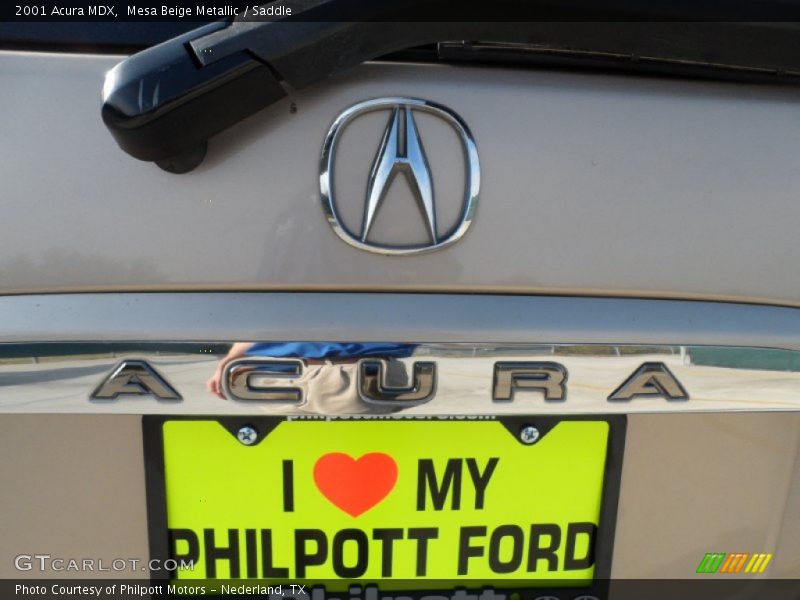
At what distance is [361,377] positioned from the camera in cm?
81

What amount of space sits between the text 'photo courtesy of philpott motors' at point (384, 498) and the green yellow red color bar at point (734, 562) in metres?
0.20

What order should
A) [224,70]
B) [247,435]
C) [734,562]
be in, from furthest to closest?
[734,562] → [247,435] → [224,70]

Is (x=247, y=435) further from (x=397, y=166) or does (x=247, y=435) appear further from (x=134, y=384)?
(x=397, y=166)

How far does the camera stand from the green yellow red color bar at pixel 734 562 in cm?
105

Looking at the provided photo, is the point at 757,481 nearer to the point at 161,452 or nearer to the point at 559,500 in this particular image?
the point at 559,500

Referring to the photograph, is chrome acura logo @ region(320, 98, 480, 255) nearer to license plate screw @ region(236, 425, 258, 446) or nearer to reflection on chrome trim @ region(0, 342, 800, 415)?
reflection on chrome trim @ region(0, 342, 800, 415)

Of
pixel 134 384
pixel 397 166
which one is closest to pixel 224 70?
pixel 397 166

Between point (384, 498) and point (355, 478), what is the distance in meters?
0.05

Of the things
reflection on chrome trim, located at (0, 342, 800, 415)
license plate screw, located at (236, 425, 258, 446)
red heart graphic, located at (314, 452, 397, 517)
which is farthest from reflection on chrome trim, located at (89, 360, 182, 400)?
red heart graphic, located at (314, 452, 397, 517)

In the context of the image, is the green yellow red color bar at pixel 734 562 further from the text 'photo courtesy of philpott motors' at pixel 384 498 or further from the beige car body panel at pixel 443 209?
the beige car body panel at pixel 443 209

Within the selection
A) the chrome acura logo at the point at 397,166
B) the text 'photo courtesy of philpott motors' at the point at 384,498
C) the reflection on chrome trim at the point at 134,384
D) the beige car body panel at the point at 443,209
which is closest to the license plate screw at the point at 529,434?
the text 'photo courtesy of philpott motors' at the point at 384,498

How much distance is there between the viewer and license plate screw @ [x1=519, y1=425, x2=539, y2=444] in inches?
35.8

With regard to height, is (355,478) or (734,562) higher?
(355,478)

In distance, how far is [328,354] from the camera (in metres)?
0.80
